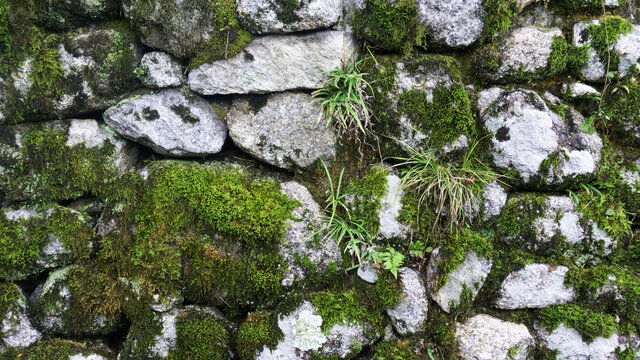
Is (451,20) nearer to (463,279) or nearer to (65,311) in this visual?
(463,279)

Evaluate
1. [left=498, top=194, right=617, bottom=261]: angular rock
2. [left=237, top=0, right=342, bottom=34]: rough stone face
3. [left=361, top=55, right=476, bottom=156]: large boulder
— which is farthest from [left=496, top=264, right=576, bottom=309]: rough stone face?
[left=237, top=0, right=342, bottom=34]: rough stone face

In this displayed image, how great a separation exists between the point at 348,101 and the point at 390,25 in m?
0.65

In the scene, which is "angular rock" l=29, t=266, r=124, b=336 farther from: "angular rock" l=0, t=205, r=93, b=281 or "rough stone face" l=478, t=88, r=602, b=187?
"rough stone face" l=478, t=88, r=602, b=187

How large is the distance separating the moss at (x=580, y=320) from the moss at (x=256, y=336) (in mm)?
1984

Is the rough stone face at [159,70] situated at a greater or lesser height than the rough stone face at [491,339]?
greater

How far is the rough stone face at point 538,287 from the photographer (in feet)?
9.18

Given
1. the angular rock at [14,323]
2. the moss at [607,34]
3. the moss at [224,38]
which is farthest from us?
the moss at [607,34]

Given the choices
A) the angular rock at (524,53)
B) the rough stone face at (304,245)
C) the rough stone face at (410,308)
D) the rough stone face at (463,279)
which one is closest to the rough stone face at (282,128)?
the rough stone face at (304,245)

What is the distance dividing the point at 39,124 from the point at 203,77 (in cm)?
128

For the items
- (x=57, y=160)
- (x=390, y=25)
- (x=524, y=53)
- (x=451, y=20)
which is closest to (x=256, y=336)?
(x=57, y=160)

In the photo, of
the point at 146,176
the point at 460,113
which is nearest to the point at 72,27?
the point at 146,176

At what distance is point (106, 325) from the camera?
277cm

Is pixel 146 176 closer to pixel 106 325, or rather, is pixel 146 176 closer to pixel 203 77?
pixel 203 77

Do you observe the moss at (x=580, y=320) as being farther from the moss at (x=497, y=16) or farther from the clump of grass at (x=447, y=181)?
the moss at (x=497, y=16)
